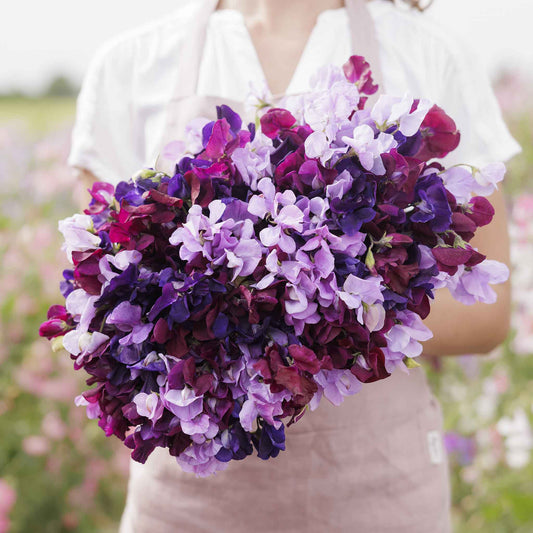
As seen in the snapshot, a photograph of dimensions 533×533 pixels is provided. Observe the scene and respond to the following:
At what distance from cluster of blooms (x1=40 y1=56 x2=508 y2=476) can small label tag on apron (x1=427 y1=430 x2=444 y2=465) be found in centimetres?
42

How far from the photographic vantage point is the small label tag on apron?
1.02m

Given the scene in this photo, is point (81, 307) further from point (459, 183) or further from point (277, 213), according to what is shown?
point (459, 183)

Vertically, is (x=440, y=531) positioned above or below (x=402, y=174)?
below

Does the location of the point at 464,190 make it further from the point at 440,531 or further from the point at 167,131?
the point at 440,531

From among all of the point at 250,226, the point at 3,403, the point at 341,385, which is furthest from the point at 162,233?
A: the point at 3,403

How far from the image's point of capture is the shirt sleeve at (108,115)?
1038 mm

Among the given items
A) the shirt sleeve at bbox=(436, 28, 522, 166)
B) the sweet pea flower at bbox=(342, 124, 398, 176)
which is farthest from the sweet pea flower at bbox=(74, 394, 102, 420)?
the shirt sleeve at bbox=(436, 28, 522, 166)

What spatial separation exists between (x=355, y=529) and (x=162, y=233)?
58 centimetres

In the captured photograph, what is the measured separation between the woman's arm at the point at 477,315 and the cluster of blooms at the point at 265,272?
301 millimetres

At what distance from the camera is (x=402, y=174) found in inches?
24.0

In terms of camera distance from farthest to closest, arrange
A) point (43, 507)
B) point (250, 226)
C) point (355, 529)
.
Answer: point (43, 507) < point (355, 529) < point (250, 226)

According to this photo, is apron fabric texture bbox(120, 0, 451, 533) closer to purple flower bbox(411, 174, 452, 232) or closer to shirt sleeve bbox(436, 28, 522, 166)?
shirt sleeve bbox(436, 28, 522, 166)

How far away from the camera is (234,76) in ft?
3.34

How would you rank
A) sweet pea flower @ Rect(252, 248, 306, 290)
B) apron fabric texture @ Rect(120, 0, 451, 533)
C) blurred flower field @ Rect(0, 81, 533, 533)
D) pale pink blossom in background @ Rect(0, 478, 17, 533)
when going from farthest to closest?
blurred flower field @ Rect(0, 81, 533, 533), pale pink blossom in background @ Rect(0, 478, 17, 533), apron fabric texture @ Rect(120, 0, 451, 533), sweet pea flower @ Rect(252, 248, 306, 290)
